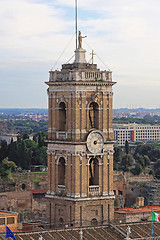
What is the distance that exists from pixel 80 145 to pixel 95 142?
1008 millimetres

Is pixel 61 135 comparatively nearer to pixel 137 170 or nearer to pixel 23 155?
pixel 23 155

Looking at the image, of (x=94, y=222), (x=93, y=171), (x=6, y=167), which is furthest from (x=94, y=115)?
(x=6, y=167)

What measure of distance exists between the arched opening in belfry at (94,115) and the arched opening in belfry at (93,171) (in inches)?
74.5

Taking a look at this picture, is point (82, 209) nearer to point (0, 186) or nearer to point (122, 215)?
point (122, 215)

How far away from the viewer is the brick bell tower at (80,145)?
47438 millimetres

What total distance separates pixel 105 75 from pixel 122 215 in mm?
14893

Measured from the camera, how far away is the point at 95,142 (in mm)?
48000

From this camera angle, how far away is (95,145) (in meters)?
48.0

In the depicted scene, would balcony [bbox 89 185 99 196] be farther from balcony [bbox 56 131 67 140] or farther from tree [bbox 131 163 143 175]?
tree [bbox 131 163 143 175]

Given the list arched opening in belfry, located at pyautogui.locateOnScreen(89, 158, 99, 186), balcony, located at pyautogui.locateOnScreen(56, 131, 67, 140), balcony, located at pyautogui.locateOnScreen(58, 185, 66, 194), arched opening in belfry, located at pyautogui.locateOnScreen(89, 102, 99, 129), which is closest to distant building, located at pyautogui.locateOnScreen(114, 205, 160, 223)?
arched opening in belfry, located at pyautogui.locateOnScreen(89, 158, 99, 186)

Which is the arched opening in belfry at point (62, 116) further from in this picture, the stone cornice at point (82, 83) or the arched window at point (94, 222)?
the arched window at point (94, 222)

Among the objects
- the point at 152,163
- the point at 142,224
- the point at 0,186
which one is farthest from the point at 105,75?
the point at 152,163

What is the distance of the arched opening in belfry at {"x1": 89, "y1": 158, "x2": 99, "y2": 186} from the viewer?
48594 mm

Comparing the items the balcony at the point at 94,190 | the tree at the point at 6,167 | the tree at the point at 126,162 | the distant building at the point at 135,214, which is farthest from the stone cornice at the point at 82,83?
the tree at the point at 126,162
